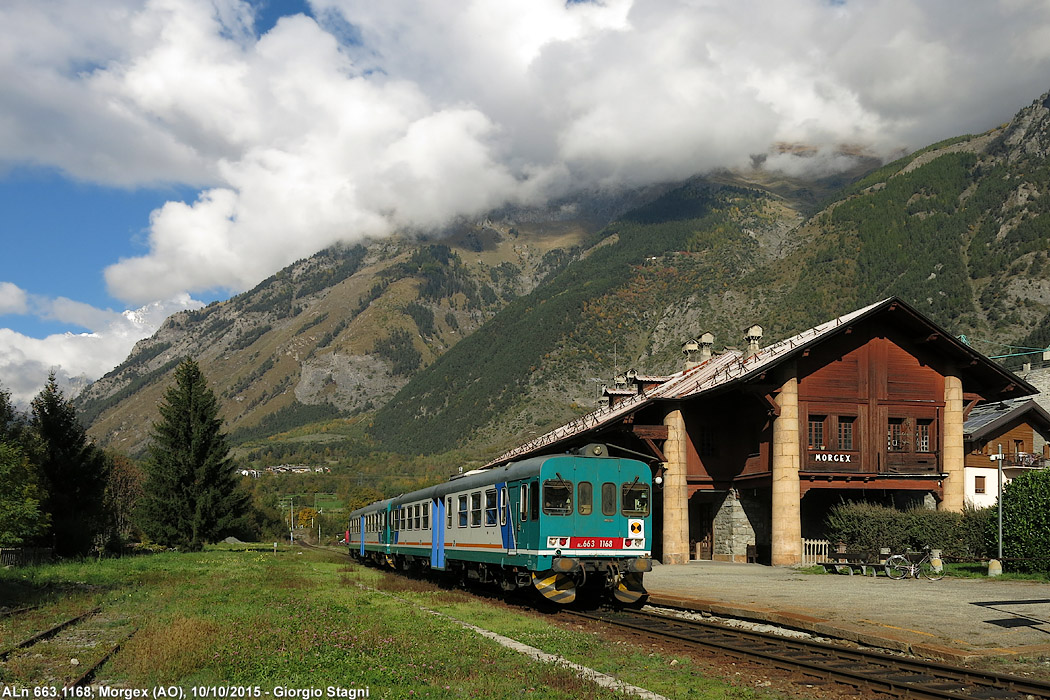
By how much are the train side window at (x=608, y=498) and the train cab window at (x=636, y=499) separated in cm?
30

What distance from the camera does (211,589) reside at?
27.6 meters

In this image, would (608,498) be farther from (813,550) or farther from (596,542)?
(813,550)

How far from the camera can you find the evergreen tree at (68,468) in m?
49.4

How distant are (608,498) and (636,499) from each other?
81cm

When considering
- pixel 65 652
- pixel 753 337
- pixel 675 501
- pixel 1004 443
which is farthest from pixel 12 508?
pixel 1004 443

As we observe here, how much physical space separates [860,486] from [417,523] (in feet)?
66.3

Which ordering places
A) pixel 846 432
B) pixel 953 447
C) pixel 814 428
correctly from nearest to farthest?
pixel 814 428
pixel 846 432
pixel 953 447

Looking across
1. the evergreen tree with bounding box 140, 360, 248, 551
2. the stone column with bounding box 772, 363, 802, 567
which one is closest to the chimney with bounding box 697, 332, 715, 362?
the stone column with bounding box 772, 363, 802, 567

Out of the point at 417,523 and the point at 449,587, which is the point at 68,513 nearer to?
the point at 417,523

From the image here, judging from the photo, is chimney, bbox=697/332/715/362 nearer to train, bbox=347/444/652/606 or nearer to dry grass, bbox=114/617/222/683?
train, bbox=347/444/652/606

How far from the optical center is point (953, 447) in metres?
41.2

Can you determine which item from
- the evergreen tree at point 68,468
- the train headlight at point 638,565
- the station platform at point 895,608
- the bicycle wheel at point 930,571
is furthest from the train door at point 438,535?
the evergreen tree at point 68,468

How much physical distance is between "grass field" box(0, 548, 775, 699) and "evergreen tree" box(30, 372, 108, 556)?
2492 cm

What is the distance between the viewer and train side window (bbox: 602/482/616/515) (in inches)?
857
